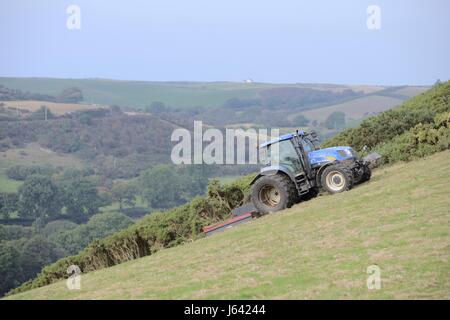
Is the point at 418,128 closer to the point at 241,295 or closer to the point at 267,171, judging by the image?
the point at 267,171

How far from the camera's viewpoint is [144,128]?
15675 cm

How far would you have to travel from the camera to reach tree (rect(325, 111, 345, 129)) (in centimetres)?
13093

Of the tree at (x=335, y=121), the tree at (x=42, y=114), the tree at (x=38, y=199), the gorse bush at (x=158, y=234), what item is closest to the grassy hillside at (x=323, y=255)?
the gorse bush at (x=158, y=234)

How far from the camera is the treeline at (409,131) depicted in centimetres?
2362

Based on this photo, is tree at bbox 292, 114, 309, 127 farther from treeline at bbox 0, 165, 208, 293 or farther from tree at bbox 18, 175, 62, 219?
tree at bbox 18, 175, 62, 219

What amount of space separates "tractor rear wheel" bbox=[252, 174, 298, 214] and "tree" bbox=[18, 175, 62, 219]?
75799 millimetres

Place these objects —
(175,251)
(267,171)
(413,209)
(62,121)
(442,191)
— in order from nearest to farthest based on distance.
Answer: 1. (413,209)
2. (442,191)
3. (175,251)
4. (267,171)
5. (62,121)

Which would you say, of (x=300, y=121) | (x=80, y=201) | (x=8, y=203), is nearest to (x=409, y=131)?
(x=8, y=203)

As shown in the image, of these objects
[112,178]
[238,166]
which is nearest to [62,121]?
[112,178]

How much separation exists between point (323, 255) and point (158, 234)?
34.3 ft

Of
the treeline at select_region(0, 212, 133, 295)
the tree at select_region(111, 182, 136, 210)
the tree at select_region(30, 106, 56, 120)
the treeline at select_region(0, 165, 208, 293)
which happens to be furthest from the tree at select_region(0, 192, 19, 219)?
the tree at select_region(30, 106, 56, 120)

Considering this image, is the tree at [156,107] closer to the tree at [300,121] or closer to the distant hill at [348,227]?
the tree at [300,121]

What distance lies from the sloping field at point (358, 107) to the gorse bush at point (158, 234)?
119m
